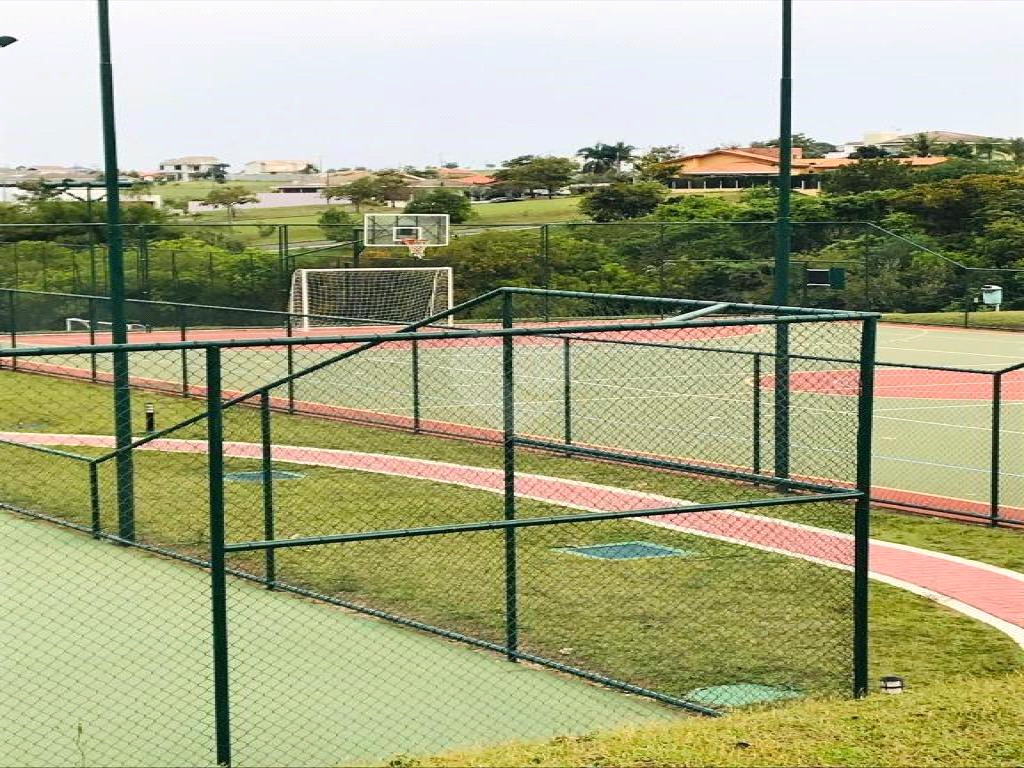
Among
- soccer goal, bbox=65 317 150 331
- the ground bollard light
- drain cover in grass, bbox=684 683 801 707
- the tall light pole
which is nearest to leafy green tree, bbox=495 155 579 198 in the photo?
soccer goal, bbox=65 317 150 331

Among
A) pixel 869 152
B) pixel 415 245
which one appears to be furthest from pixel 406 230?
pixel 869 152

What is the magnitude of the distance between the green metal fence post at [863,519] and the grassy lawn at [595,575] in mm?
313

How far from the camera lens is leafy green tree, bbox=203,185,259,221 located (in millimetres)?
89700

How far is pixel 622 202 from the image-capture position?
73062 mm

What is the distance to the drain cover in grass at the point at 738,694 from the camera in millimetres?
10742

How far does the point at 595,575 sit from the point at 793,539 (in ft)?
7.23

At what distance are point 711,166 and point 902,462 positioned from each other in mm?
75504

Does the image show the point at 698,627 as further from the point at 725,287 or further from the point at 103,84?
the point at 725,287

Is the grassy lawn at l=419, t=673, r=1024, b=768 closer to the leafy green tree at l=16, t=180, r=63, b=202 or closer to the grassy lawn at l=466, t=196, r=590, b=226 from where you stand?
the leafy green tree at l=16, t=180, r=63, b=202

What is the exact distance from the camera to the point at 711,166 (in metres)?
95.9

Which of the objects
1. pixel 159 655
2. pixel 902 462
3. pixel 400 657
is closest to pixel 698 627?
pixel 400 657

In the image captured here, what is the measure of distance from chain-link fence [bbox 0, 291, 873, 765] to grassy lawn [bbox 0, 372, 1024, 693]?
0.14 feet

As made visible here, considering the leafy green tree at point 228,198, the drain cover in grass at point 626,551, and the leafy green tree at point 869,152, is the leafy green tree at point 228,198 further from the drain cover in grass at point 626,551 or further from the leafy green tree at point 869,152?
the drain cover in grass at point 626,551

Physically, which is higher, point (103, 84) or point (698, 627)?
point (103, 84)
